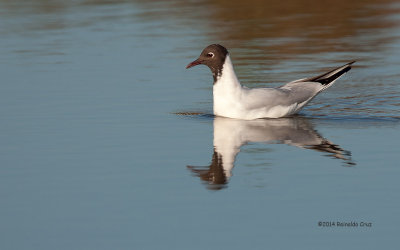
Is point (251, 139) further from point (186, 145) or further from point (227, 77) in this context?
point (227, 77)

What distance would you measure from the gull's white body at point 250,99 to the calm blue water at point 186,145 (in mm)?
224

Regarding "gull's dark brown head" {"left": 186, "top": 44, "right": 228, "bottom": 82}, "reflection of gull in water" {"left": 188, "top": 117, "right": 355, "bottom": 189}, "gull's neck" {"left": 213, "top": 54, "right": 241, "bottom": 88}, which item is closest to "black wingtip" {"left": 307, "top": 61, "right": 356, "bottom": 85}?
"reflection of gull in water" {"left": 188, "top": 117, "right": 355, "bottom": 189}

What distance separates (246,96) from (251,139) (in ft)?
5.12

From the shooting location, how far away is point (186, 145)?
1199 cm

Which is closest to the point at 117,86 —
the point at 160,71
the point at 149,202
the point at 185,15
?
the point at 160,71

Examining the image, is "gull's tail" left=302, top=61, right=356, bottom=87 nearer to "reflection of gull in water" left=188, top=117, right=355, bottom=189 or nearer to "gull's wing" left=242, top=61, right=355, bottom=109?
"gull's wing" left=242, top=61, right=355, bottom=109

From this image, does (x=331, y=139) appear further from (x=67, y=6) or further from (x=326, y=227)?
(x=67, y=6)

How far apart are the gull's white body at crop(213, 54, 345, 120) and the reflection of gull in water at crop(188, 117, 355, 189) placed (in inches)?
4.7

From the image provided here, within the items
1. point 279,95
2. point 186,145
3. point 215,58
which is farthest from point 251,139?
point 215,58

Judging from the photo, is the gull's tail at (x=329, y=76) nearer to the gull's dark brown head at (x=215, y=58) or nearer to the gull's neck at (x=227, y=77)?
the gull's neck at (x=227, y=77)

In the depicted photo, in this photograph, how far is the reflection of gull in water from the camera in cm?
1051

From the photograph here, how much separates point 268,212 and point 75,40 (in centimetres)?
1419

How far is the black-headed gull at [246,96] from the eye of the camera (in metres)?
13.7

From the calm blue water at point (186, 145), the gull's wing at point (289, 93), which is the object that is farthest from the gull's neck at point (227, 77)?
the calm blue water at point (186, 145)
